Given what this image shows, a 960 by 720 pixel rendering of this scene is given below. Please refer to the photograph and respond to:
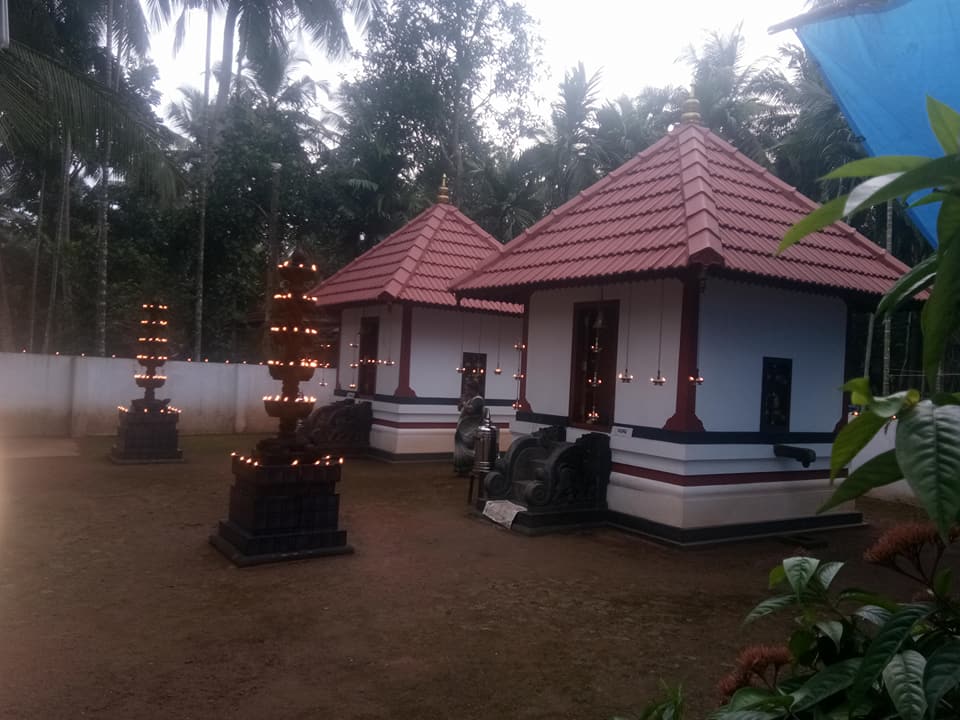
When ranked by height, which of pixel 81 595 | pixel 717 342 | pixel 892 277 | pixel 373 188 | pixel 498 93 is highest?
pixel 498 93

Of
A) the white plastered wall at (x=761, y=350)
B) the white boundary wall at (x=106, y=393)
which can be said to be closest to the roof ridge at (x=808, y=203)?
the white plastered wall at (x=761, y=350)

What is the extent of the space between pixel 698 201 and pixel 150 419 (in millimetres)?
9158

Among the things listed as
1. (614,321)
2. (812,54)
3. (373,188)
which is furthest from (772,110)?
(812,54)

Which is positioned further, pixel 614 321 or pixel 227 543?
pixel 614 321

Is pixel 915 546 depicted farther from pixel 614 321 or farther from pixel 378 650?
pixel 614 321

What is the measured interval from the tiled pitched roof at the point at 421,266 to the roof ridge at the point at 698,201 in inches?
192

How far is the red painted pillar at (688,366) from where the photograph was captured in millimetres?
8125

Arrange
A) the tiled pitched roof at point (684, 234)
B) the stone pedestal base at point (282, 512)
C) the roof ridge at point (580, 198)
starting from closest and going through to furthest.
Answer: the stone pedestal base at point (282, 512) → the tiled pitched roof at point (684, 234) → the roof ridge at point (580, 198)

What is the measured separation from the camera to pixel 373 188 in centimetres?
2098

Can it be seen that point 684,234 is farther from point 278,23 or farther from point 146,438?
point 278,23

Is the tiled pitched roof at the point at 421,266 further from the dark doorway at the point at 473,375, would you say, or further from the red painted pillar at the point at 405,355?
the dark doorway at the point at 473,375

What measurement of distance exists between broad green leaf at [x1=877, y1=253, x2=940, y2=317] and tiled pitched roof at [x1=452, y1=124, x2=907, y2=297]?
642 centimetres

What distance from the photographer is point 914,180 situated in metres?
1.02

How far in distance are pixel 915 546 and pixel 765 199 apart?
29.9 feet
